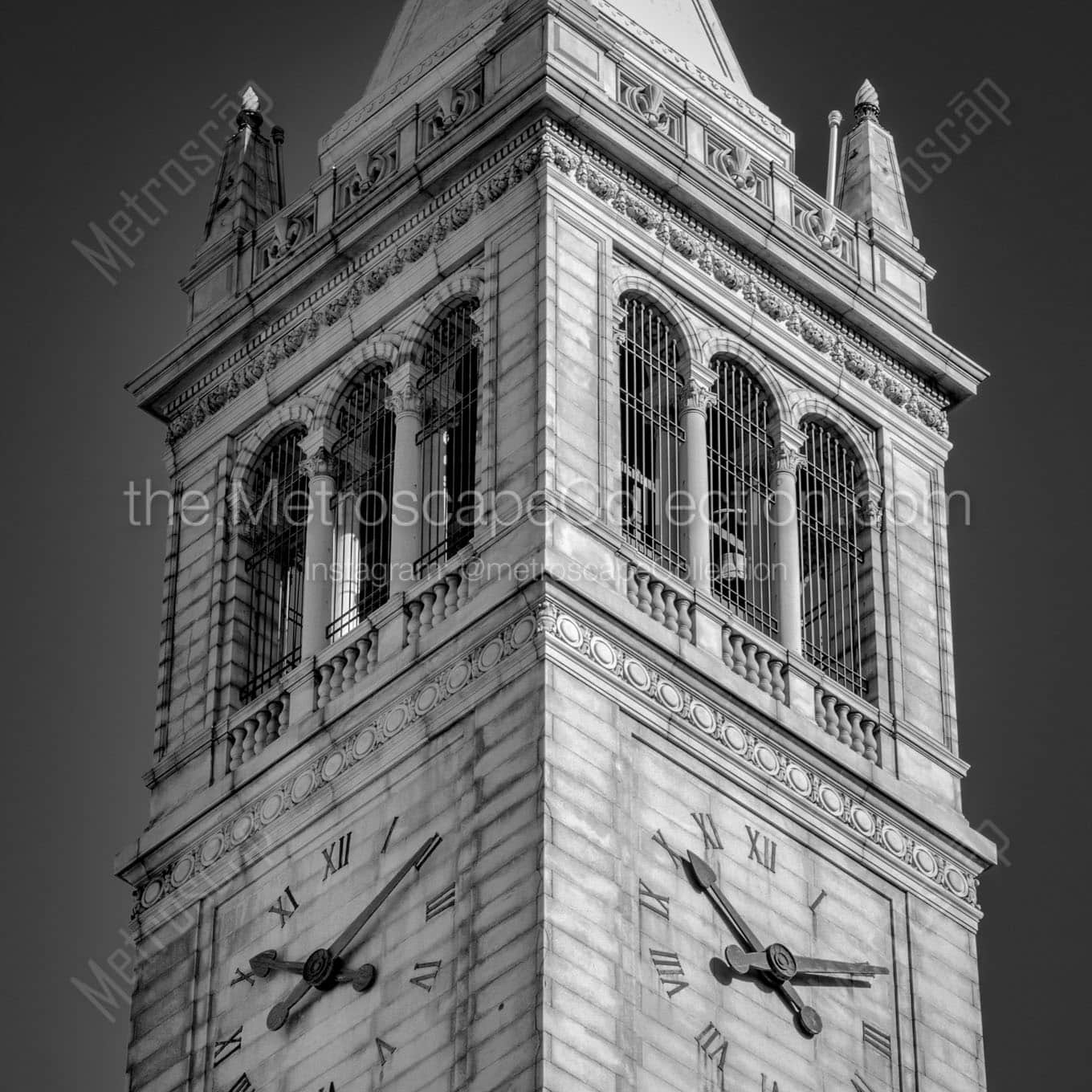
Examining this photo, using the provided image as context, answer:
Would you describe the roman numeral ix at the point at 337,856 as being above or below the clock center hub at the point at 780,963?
above

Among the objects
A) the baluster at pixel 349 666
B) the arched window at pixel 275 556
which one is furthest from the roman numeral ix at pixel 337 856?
the arched window at pixel 275 556

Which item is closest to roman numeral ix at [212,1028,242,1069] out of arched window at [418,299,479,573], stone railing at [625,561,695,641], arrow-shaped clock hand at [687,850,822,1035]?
arrow-shaped clock hand at [687,850,822,1035]

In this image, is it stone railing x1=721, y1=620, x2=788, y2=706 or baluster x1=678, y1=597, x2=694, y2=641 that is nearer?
baluster x1=678, y1=597, x2=694, y2=641

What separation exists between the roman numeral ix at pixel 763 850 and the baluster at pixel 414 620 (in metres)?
4.47

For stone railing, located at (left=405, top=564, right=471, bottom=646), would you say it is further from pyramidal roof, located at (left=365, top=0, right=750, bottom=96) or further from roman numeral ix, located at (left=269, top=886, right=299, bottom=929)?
pyramidal roof, located at (left=365, top=0, right=750, bottom=96)

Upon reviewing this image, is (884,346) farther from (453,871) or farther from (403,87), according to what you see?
(453,871)

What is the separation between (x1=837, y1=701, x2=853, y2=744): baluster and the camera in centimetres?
5816

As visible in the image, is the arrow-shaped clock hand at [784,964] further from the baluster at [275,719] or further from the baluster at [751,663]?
the baluster at [275,719]

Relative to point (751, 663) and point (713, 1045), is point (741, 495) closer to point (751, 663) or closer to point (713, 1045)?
point (751, 663)

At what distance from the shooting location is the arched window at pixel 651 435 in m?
58.1

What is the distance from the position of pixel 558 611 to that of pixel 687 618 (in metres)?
2.40

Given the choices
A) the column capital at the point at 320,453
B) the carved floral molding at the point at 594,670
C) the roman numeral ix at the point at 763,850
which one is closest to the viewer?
the carved floral molding at the point at 594,670

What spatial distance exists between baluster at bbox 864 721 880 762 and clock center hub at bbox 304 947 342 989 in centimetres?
739

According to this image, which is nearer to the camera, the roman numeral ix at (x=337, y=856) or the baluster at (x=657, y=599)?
the roman numeral ix at (x=337, y=856)
